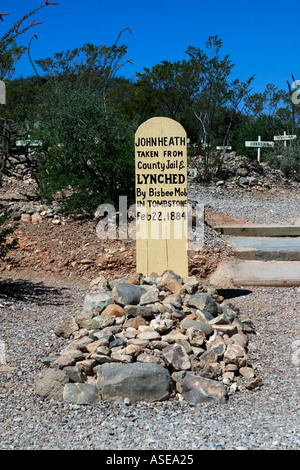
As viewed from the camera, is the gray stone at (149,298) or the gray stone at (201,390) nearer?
the gray stone at (201,390)

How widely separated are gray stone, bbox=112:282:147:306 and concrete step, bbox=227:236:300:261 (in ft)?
10.6

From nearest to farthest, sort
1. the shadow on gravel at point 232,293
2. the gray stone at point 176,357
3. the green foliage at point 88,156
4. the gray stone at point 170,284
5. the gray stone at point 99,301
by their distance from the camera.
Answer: the gray stone at point 176,357 < the gray stone at point 99,301 < the gray stone at point 170,284 < the shadow on gravel at point 232,293 < the green foliage at point 88,156

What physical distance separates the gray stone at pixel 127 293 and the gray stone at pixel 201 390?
113 centimetres

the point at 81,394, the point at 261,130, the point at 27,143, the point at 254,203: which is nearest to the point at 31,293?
the point at 81,394

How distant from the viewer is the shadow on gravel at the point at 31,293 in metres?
6.31

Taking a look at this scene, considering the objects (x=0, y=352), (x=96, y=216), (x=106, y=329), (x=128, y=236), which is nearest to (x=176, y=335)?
(x=106, y=329)

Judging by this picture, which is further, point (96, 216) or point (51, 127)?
point (51, 127)

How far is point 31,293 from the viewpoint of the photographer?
6594 mm

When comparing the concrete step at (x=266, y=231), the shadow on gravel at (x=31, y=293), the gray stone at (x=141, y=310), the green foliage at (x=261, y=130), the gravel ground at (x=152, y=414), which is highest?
the green foliage at (x=261, y=130)

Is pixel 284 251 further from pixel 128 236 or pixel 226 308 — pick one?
pixel 226 308

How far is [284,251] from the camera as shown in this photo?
26.8 feet

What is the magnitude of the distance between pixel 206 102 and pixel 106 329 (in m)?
12.5

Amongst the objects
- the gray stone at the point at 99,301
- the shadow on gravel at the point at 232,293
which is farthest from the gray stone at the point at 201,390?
the shadow on gravel at the point at 232,293

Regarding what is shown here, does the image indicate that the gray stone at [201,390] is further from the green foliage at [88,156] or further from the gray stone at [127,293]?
the green foliage at [88,156]
